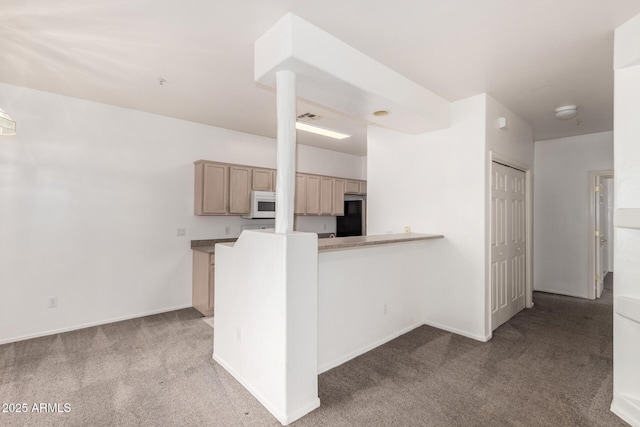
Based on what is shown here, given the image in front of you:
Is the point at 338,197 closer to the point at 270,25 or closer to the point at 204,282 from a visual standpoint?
the point at 204,282

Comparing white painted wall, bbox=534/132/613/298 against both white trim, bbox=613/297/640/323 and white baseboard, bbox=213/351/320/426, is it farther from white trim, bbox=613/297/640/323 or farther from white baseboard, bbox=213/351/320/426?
white baseboard, bbox=213/351/320/426

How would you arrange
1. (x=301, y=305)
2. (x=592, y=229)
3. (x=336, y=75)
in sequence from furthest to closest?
(x=592, y=229)
(x=336, y=75)
(x=301, y=305)

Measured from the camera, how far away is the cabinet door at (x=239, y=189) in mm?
4578

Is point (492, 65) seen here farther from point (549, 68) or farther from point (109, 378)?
point (109, 378)

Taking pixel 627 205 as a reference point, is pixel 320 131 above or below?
above

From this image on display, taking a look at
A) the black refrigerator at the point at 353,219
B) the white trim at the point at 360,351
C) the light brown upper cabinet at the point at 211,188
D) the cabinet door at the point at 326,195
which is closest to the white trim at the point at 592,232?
the white trim at the point at 360,351

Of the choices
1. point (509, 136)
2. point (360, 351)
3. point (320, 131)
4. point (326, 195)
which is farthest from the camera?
point (326, 195)

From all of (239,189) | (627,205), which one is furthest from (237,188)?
(627,205)

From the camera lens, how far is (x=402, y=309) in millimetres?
3480

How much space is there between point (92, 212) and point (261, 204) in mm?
2147

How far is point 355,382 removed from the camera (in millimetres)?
2471

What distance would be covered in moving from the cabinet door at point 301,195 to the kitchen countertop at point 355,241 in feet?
4.47

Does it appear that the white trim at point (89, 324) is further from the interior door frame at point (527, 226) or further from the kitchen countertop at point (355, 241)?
the interior door frame at point (527, 226)

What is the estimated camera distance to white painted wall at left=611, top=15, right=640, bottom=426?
2.04 meters
